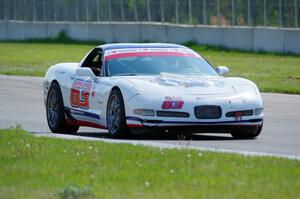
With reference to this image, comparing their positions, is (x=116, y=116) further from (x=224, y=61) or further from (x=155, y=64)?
(x=224, y=61)

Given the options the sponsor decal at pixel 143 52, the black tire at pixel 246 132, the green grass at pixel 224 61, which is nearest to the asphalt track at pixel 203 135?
the black tire at pixel 246 132

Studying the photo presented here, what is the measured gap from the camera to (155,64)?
1573 centimetres

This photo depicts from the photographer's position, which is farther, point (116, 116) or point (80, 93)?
point (80, 93)

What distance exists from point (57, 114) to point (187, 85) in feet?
8.57

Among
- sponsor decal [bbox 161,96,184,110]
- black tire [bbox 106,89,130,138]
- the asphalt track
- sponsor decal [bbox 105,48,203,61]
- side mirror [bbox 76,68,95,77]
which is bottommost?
the asphalt track

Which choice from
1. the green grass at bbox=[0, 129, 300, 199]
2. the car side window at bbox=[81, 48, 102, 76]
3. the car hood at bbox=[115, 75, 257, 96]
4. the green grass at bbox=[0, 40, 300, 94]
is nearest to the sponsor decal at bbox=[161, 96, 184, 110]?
the car hood at bbox=[115, 75, 257, 96]

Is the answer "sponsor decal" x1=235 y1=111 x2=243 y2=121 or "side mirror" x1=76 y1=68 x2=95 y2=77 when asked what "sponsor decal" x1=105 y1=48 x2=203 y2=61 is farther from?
"sponsor decal" x1=235 y1=111 x2=243 y2=121

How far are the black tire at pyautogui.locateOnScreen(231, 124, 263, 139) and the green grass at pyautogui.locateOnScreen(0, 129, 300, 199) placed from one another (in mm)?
2741

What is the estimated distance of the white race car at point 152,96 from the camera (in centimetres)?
1435

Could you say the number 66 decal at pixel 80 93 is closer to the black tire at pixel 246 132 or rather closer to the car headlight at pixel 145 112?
the car headlight at pixel 145 112

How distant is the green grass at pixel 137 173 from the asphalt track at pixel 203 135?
0.89 metres

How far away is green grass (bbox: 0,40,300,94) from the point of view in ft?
92.0

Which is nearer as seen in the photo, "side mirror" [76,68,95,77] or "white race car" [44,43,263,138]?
"white race car" [44,43,263,138]

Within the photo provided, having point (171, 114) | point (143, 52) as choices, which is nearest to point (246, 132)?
point (171, 114)
